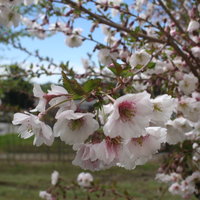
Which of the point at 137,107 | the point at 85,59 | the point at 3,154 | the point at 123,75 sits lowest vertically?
the point at 137,107

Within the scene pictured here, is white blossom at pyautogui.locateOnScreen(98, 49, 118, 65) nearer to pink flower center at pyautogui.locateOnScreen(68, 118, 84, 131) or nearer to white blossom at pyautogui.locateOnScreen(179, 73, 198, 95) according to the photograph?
white blossom at pyautogui.locateOnScreen(179, 73, 198, 95)

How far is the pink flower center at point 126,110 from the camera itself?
81cm

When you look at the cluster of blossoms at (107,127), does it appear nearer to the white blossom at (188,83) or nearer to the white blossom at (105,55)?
the white blossom at (188,83)

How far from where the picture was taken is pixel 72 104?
81cm

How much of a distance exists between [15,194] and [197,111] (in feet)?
14.4

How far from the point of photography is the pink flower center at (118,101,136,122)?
0.81 meters

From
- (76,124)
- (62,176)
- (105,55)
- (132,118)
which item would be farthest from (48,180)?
(132,118)

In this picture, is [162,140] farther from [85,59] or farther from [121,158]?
[85,59]

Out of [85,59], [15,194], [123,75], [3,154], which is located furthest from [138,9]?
[3,154]

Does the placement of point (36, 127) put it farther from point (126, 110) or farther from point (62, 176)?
point (62, 176)

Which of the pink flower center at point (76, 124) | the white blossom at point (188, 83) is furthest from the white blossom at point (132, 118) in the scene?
the white blossom at point (188, 83)

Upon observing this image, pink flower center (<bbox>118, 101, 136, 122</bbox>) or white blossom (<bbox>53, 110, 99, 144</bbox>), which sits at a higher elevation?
pink flower center (<bbox>118, 101, 136, 122</bbox>)

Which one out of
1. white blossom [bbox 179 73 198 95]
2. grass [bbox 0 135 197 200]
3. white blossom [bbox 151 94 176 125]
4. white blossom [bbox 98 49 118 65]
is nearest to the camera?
white blossom [bbox 151 94 176 125]

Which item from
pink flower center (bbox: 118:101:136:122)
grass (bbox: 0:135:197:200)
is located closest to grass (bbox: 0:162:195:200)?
grass (bbox: 0:135:197:200)
